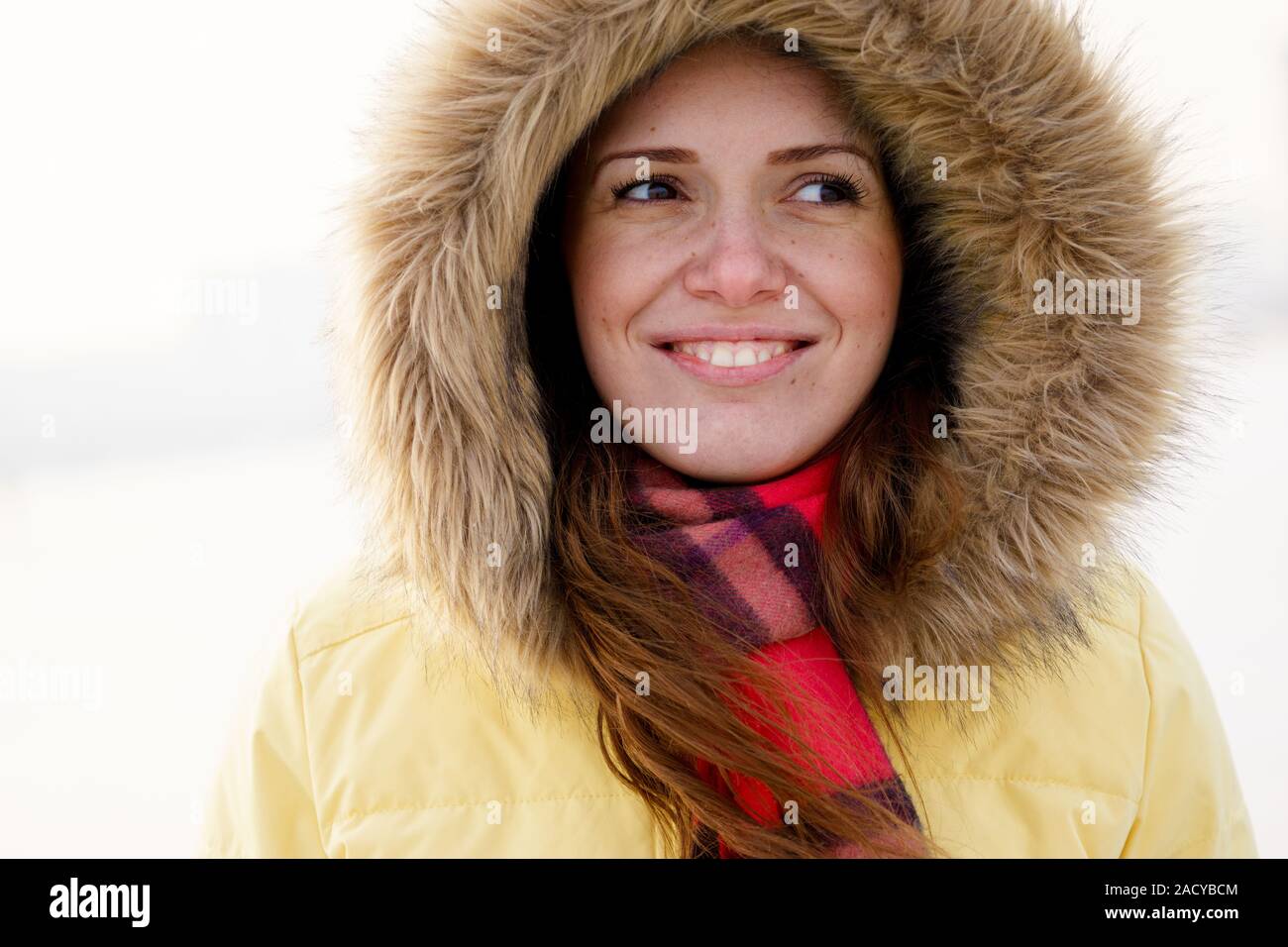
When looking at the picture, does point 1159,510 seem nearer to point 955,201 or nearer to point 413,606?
point 955,201

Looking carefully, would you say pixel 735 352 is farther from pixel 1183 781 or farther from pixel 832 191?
pixel 1183 781

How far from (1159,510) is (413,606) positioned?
895 mm

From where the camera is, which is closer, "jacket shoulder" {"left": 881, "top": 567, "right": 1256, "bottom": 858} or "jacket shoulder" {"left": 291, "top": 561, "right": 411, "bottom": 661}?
"jacket shoulder" {"left": 881, "top": 567, "right": 1256, "bottom": 858}

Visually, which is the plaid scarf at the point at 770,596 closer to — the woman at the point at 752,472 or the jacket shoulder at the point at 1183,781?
the woman at the point at 752,472

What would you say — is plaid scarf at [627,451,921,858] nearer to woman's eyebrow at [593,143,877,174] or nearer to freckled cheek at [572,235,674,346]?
freckled cheek at [572,235,674,346]

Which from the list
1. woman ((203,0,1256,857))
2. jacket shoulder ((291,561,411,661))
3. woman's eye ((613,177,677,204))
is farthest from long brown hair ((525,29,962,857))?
jacket shoulder ((291,561,411,661))

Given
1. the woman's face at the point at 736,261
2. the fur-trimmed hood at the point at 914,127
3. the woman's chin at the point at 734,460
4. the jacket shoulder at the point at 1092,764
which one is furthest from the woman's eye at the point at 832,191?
the jacket shoulder at the point at 1092,764

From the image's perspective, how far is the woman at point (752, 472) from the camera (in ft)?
3.89

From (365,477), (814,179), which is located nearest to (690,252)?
(814,179)

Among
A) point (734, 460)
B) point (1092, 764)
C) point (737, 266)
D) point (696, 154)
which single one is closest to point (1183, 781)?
point (1092, 764)

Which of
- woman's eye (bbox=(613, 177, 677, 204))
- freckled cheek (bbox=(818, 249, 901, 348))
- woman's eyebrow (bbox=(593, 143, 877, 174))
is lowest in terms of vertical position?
freckled cheek (bbox=(818, 249, 901, 348))

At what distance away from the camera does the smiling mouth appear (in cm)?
126

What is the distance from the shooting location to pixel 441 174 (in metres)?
1.19
